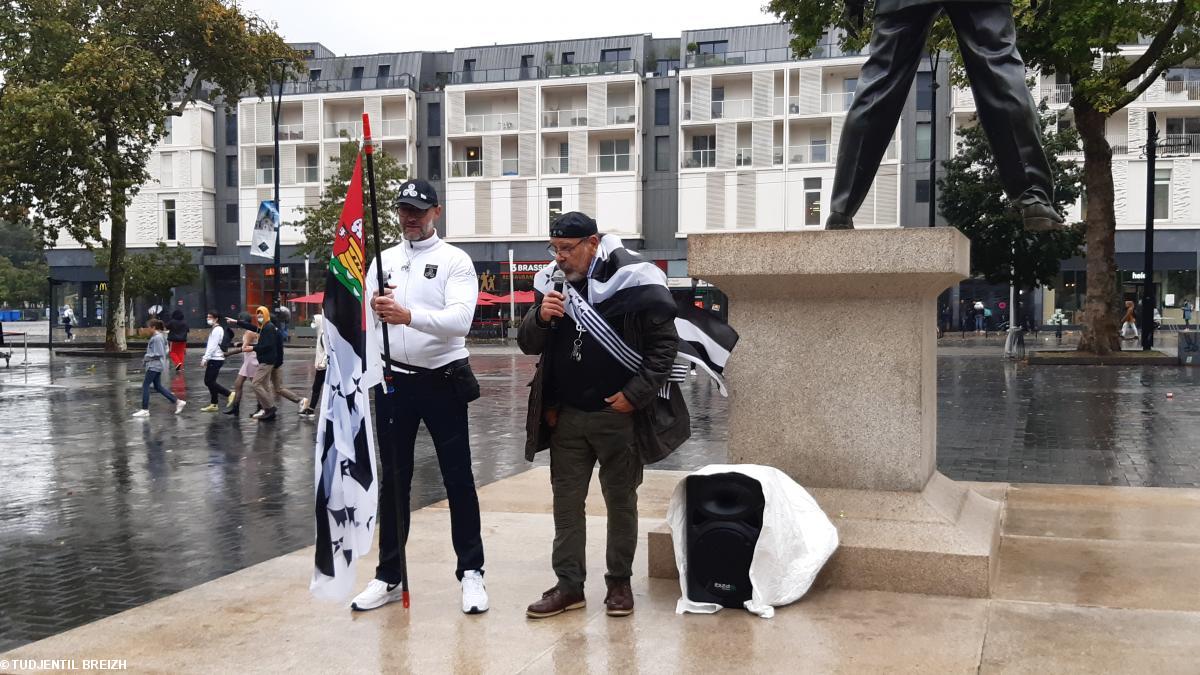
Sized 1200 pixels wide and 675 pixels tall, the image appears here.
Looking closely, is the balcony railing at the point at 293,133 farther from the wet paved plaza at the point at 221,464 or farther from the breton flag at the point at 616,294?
the breton flag at the point at 616,294

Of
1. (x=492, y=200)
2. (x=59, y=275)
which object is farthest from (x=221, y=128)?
(x=492, y=200)

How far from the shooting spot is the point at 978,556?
4797 mm

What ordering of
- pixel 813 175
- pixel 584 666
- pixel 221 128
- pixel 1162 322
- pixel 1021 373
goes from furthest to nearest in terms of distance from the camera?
pixel 221 128 < pixel 813 175 < pixel 1162 322 < pixel 1021 373 < pixel 584 666

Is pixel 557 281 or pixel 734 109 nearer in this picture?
pixel 557 281

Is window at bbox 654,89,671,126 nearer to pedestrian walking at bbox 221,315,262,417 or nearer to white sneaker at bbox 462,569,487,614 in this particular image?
pedestrian walking at bbox 221,315,262,417

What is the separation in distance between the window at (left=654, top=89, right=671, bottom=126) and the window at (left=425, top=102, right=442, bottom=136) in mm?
12194

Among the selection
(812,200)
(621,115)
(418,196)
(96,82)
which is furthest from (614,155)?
(418,196)

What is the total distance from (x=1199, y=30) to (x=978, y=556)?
80.8ft

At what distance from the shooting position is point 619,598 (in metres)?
4.71

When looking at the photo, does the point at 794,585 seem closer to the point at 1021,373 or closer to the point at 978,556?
the point at 978,556

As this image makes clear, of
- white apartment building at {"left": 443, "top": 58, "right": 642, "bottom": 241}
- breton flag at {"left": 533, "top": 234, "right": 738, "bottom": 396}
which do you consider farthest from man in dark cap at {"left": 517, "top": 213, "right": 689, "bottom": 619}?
white apartment building at {"left": 443, "top": 58, "right": 642, "bottom": 241}

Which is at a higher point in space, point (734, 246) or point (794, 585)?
point (734, 246)

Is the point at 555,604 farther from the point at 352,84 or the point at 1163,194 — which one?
the point at 352,84

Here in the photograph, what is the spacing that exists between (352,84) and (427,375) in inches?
2264
